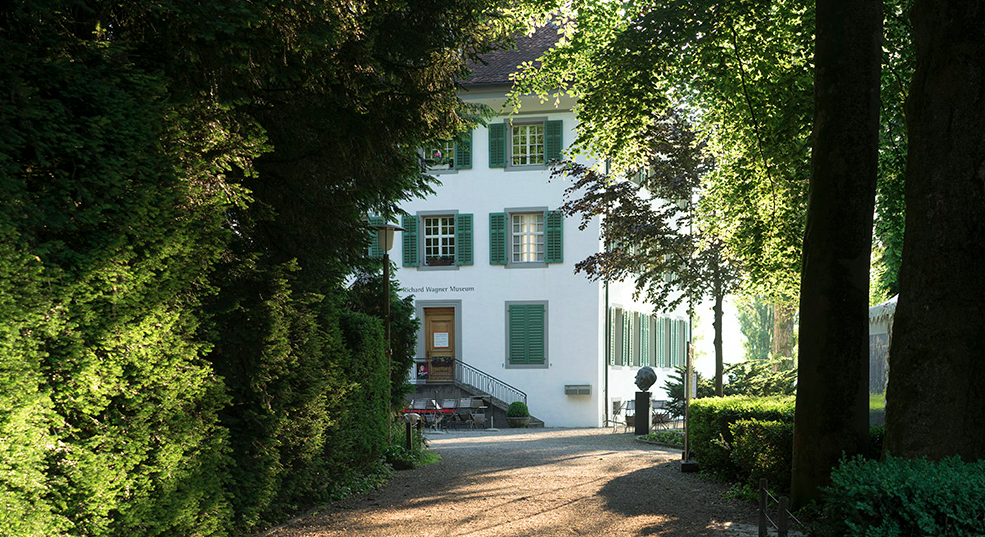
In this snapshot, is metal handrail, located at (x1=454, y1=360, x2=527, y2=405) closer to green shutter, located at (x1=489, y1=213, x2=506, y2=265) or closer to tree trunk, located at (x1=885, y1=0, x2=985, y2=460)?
green shutter, located at (x1=489, y1=213, x2=506, y2=265)

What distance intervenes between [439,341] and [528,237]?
408 cm

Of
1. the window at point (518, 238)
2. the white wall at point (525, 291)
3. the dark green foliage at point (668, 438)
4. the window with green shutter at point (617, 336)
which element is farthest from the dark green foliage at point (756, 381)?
the window at point (518, 238)

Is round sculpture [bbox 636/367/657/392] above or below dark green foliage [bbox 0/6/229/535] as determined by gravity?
below

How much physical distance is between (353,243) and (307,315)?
196cm

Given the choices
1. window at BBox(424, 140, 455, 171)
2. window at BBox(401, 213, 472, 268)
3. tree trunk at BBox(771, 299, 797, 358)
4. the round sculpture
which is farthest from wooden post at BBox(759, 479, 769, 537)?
tree trunk at BBox(771, 299, 797, 358)

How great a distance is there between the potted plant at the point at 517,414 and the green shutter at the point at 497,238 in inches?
161

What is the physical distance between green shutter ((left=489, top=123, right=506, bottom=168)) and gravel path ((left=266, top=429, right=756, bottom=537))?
13.7 meters

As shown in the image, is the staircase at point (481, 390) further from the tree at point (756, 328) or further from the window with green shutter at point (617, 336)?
the tree at point (756, 328)

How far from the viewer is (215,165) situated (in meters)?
7.37

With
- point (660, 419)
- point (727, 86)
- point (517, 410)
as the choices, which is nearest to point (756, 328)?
point (660, 419)

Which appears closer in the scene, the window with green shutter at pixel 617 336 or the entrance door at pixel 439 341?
the entrance door at pixel 439 341

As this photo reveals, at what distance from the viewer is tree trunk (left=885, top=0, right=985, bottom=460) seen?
692 centimetres

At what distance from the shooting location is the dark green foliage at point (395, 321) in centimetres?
1634

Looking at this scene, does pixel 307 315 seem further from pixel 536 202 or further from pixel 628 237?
pixel 536 202
